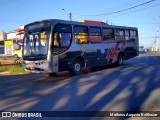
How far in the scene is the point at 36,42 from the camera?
15445mm

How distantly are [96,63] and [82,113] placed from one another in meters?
11.3

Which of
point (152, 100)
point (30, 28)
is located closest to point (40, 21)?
point (30, 28)

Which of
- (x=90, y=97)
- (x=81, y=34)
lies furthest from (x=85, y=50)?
(x=90, y=97)

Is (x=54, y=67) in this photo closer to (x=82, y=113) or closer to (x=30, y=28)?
(x=30, y=28)

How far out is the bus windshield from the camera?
14945mm

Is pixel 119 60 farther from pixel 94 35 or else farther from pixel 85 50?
pixel 85 50

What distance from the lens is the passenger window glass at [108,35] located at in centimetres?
1974

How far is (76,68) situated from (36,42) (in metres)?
2.73

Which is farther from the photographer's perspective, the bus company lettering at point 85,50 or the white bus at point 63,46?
the bus company lettering at point 85,50

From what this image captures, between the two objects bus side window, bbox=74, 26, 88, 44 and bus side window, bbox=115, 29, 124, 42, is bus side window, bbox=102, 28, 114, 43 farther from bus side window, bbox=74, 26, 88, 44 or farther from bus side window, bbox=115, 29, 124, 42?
bus side window, bbox=74, 26, 88, 44

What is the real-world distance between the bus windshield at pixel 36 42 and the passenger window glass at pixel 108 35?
5.67 metres

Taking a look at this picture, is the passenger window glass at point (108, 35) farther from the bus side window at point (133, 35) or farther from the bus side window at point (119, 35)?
the bus side window at point (133, 35)

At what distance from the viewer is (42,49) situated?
49.2ft

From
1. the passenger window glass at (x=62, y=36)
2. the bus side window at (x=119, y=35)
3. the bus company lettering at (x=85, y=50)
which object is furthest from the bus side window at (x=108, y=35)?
the passenger window glass at (x=62, y=36)
